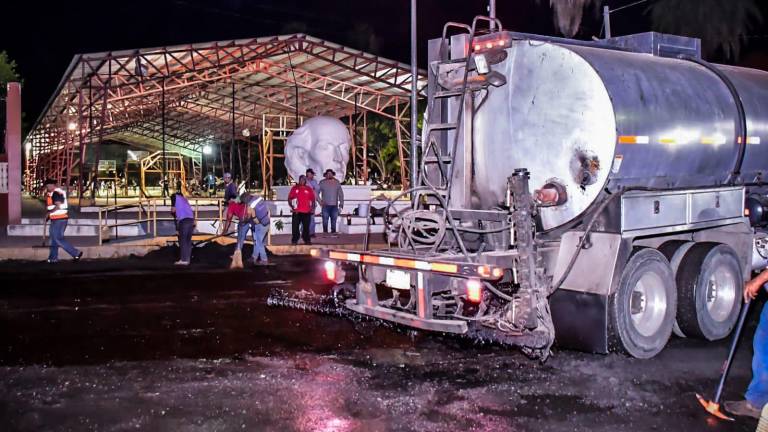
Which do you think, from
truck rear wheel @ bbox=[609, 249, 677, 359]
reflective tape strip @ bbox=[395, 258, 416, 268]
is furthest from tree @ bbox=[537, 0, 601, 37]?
reflective tape strip @ bbox=[395, 258, 416, 268]

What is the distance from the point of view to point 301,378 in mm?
6652

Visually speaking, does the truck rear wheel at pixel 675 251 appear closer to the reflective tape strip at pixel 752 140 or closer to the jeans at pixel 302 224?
the reflective tape strip at pixel 752 140

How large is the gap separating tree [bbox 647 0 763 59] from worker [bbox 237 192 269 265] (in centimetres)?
1312

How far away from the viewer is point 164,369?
696 centimetres

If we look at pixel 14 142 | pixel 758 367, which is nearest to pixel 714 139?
pixel 758 367

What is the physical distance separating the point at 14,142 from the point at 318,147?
8.55 meters

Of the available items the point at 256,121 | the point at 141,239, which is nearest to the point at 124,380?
the point at 141,239

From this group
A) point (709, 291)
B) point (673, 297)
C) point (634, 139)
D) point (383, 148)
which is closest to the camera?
point (634, 139)

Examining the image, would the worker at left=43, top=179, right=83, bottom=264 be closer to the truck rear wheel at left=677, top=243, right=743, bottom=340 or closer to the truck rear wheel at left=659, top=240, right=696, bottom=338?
the truck rear wheel at left=659, top=240, right=696, bottom=338

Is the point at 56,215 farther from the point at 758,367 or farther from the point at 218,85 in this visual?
the point at 218,85

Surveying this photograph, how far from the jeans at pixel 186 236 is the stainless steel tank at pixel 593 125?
791 centimetres

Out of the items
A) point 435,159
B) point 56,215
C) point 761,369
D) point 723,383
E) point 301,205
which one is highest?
point 435,159

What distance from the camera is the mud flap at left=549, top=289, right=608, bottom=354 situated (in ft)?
22.2

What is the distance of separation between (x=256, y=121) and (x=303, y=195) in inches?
1029
